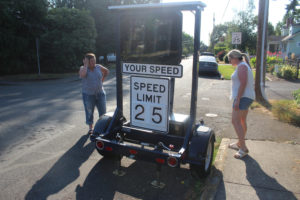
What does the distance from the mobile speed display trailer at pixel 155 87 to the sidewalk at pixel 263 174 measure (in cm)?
41

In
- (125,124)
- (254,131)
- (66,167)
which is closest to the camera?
(66,167)

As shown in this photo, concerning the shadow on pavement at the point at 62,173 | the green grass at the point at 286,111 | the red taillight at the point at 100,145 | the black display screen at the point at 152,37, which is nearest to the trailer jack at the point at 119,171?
the red taillight at the point at 100,145

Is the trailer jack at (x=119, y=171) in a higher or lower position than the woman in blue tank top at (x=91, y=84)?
lower

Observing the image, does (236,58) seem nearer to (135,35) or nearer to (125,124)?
(135,35)

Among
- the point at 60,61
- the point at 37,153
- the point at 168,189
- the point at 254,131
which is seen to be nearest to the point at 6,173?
the point at 37,153

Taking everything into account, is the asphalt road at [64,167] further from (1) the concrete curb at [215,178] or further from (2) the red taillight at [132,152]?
(2) the red taillight at [132,152]

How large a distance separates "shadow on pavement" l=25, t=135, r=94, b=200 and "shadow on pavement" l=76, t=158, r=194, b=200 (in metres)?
0.29

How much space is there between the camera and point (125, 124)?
4.57 metres

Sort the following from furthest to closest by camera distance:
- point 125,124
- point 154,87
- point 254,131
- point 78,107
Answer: point 78,107 < point 254,131 < point 125,124 < point 154,87

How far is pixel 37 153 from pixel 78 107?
379 centimetres

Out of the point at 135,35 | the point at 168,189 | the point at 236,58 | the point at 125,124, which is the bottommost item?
the point at 168,189

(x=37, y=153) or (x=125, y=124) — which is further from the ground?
(x=125, y=124)

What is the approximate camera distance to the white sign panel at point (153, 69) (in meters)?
3.79

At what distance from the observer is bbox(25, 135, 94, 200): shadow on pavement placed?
3.51 m
